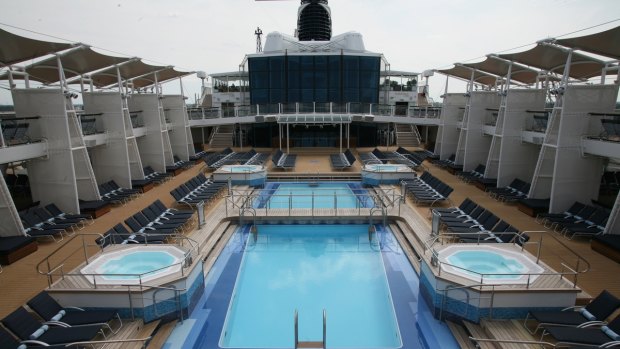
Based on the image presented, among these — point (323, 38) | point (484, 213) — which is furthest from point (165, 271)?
point (323, 38)

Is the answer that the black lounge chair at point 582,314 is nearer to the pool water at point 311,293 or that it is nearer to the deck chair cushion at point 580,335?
the deck chair cushion at point 580,335

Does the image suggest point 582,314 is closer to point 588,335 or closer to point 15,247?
point 588,335

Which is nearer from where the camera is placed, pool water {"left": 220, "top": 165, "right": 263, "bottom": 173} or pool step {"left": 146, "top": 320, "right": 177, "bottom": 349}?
pool step {"left": 146, "top": 320, "right": 177, "bottom": 349}

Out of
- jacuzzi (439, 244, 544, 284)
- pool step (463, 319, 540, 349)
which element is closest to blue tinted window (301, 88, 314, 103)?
jacuzzi (439, 244, 544, 284)

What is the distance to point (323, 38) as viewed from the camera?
33.1 meters

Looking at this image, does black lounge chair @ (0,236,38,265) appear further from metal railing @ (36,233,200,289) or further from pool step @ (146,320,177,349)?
pool step @ (146,320,177,349)

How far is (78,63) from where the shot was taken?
1284 cm

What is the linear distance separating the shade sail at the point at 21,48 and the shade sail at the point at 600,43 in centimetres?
1328

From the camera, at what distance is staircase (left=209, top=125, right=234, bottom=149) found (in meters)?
26.7

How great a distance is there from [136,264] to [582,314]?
8169 millimetres

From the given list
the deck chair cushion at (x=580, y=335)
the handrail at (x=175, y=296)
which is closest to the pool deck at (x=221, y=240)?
the deck chair cushion at (x=580, y=335)

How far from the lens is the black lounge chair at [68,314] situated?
229 inches

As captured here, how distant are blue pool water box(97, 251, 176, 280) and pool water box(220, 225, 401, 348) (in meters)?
1.67

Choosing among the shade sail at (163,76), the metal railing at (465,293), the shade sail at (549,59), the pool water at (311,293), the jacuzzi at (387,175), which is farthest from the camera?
the shade sail at (163,76)
